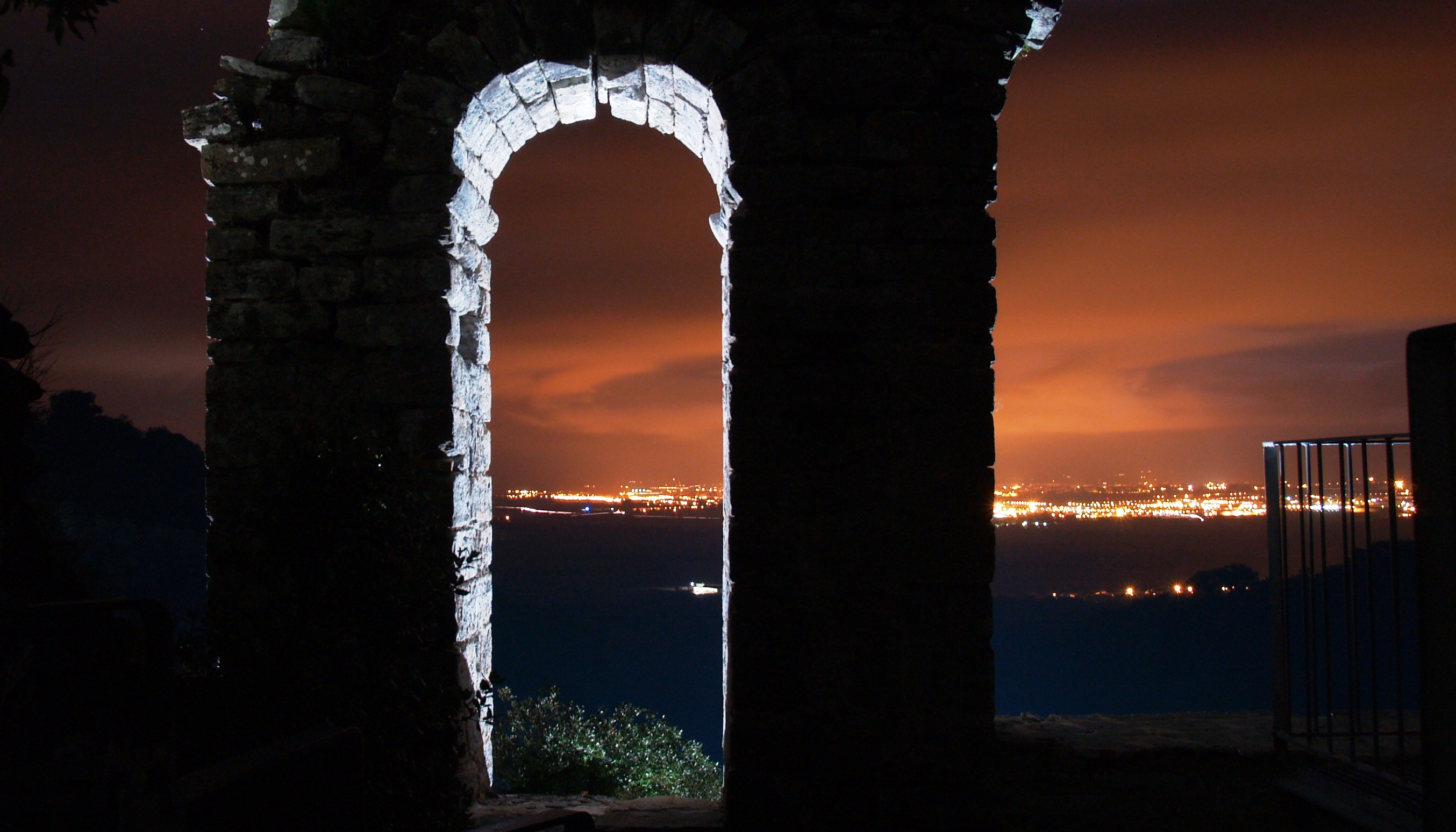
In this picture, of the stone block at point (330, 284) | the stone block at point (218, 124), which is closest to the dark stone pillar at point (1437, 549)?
the stone block at point (330, 284)

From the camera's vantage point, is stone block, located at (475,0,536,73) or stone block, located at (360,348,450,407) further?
stone block, located at (475,0,536,73)

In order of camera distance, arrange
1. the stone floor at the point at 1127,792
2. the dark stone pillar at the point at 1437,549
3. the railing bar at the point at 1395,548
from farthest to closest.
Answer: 1. the stone floor at the point at 1127,792
2. the railing bar at the point at 1395,548
3. the dark stone pillar at the point at 1437,549

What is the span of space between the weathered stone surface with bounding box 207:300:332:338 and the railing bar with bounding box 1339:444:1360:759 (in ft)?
15.3

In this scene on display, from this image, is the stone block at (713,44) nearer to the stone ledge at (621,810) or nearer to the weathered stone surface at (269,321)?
the weathered stone surface at (269,321)

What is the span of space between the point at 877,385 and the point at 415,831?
8.08ft

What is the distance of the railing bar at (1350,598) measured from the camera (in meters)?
3.54

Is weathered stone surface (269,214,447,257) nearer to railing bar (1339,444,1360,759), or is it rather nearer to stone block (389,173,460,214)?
stone block (389,173,460,214)

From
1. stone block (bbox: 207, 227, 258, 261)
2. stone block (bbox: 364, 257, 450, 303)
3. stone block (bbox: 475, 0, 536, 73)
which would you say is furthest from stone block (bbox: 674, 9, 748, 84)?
stone block (bbox: 207, 227, 258, 261)

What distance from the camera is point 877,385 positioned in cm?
346

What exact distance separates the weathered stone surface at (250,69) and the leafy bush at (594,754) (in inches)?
161

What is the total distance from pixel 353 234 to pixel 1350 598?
4760mm

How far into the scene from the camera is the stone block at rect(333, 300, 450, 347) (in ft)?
11.7

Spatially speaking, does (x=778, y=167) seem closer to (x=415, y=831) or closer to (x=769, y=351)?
(x=769, y=351)

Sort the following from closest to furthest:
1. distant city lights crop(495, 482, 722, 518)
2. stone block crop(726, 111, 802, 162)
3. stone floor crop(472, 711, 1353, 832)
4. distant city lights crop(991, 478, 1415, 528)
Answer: stone block crop(726, 111, 802, 162)
stone floor crop(472, 711, 1353, 832)
distant city lights crop(991, 478, 1415, 528)
distant city lights crop(495, 482, 722, 518)
